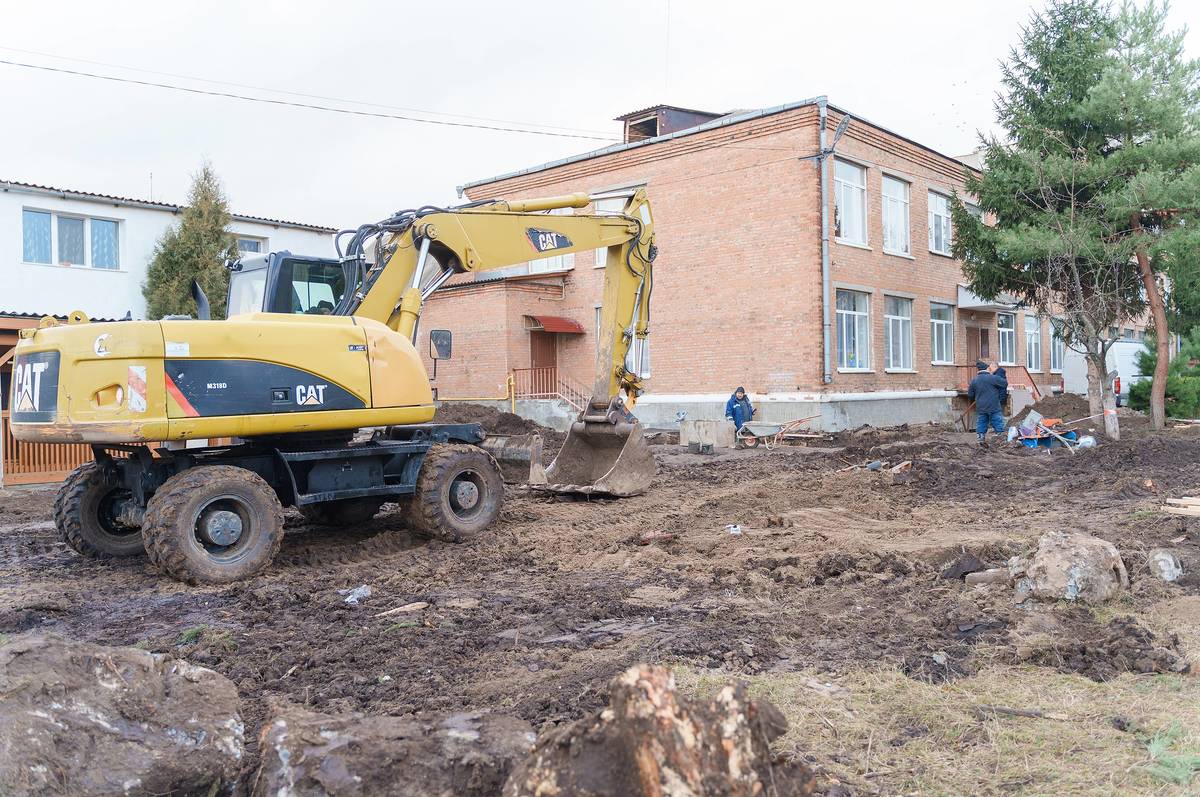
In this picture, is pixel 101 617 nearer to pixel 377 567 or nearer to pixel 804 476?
pixel 377 567

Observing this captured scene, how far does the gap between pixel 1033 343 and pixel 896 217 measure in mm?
10588

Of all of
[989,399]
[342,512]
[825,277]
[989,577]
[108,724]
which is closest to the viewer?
[108,724]

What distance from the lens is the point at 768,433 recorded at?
20875 millimetres

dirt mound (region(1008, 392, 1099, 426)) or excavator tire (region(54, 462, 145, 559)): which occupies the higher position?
dirt mound (region(1008, 392, 1099, 426))

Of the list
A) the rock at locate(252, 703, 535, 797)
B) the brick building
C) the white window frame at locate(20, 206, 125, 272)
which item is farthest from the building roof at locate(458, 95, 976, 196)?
the rock at locate(252, 703, 535, 797)

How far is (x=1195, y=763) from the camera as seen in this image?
372 centimetres

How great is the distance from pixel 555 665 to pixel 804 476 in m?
8.98

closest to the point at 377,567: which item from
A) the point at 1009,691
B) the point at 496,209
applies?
the point at 496,209

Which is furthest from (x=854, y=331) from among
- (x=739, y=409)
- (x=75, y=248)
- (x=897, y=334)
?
(x=75, y=248)

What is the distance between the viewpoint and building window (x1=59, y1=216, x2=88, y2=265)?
2189 cm

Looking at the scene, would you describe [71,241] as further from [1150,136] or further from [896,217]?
[1150,136]

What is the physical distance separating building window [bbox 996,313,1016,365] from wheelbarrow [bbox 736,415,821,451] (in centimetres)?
1235

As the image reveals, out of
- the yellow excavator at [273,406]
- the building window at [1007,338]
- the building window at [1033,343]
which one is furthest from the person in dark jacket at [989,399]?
the building window at [1033,343]

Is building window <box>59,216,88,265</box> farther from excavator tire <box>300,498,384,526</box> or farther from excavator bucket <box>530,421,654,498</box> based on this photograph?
excavator bucket <box>530,421,654,498</box>
